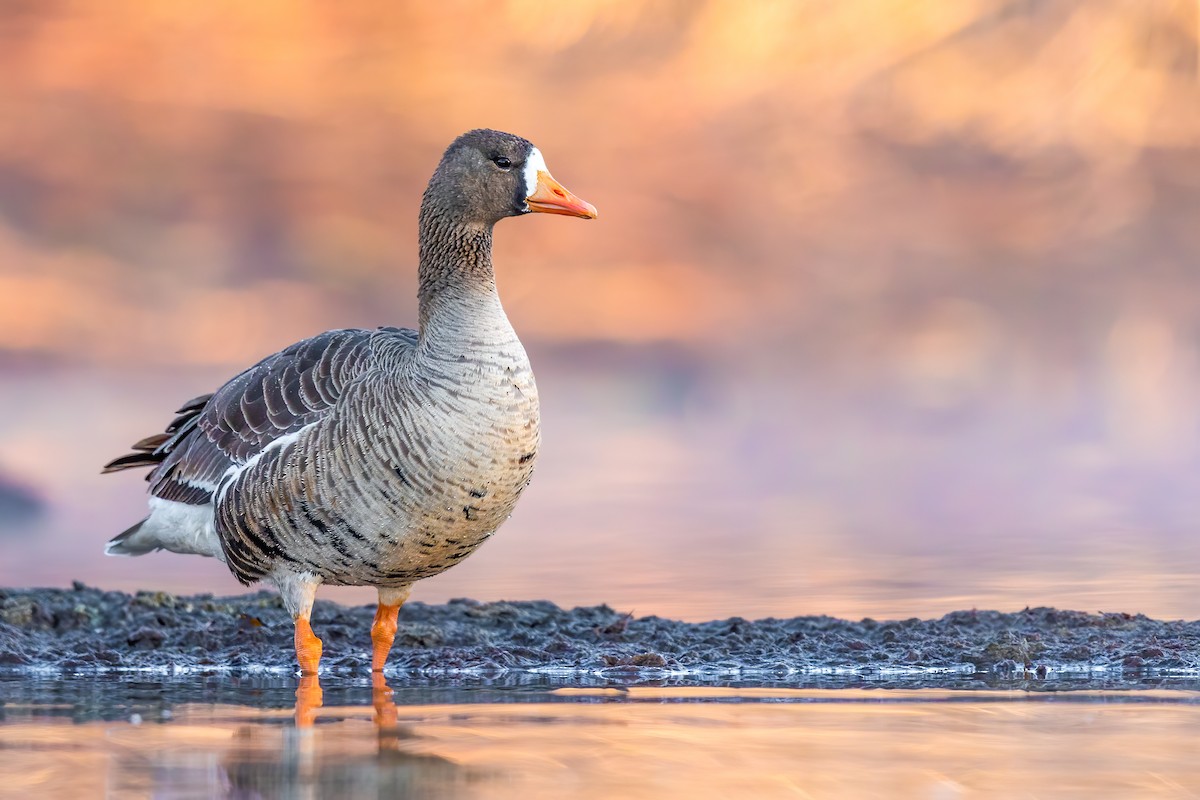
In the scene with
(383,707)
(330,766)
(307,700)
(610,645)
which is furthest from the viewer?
(610,645)

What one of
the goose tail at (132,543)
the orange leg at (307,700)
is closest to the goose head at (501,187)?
the orange leg at (307,700)

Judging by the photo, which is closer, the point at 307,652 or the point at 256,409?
the point at 307,652

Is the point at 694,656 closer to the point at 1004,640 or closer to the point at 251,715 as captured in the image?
the point at 1004,640

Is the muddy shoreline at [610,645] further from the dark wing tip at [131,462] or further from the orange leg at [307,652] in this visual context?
the dark wing tip at [131,462]

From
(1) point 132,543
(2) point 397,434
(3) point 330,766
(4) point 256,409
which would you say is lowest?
(3) point 330,766

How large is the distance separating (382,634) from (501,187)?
3.95m

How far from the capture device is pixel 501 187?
11648mm

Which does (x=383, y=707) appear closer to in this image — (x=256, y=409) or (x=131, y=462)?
(x=256, y=409)

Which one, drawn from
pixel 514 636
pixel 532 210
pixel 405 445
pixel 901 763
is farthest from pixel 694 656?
pixel 901 763

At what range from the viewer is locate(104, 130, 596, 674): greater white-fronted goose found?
1054cm

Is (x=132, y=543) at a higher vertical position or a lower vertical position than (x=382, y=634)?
higher

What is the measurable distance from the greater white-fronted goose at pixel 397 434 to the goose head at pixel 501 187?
0.01 m

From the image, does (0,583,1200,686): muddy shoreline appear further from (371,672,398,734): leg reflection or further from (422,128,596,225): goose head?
(422,128,596,225): goose head

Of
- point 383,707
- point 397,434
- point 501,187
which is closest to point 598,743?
point 383,707
